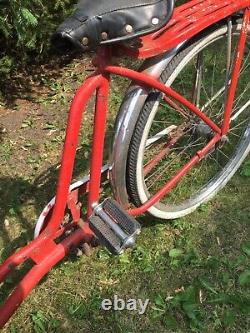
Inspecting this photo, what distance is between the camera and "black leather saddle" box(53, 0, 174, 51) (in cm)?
153

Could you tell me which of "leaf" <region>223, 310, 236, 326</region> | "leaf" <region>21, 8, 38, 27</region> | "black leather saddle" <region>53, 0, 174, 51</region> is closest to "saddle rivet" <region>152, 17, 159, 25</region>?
"black leather saddle" <region>53, 0, 174, 51</region>

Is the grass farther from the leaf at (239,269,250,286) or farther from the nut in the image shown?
the nut

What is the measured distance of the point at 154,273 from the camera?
2316 mm

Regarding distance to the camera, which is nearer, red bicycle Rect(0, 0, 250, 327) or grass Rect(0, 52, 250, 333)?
red bicycle Rect(0, 0, 250, 327)

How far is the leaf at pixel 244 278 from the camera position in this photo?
87.9 inches

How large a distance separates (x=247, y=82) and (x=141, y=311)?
1.82 meters

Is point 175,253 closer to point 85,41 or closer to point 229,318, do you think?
point 229,318

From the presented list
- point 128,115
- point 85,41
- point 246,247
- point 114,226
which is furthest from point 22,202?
point 85,41

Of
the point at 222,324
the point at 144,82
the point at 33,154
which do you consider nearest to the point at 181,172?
the point at 144,82

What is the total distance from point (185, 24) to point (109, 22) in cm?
40

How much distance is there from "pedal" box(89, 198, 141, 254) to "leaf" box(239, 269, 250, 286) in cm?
67

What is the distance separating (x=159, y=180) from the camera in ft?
8.49

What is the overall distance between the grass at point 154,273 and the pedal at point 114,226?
0.48m

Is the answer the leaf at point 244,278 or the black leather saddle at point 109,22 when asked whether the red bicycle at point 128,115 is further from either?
the leaf at point 244,278
